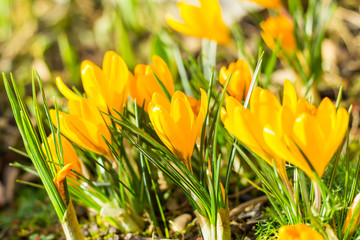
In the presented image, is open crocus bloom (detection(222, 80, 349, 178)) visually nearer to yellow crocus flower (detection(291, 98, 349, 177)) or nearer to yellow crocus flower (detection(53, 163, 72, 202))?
yellow crocus flower (detection(291, 98, 349, 177))

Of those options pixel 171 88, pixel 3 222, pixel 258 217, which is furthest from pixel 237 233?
pixel 3 222

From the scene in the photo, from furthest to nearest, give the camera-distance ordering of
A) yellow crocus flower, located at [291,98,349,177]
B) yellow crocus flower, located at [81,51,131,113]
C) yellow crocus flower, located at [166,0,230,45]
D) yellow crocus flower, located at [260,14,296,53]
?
yellow crocus flower, located at [260,14,296,53], yellow crocus flower, located at [166,0,230,45], yellow crocus flower, located at [81,51,131,113], yellow crocus flower, located at [291,98,349,177]

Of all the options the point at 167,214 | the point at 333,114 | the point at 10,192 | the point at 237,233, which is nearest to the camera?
the point at 333,114

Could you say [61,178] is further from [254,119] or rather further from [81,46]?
[81,46]

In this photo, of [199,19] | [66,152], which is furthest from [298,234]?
[199,19]

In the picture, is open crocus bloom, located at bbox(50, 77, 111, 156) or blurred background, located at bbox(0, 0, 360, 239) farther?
blurred background, located at bbox(0, 0, 360, 239)

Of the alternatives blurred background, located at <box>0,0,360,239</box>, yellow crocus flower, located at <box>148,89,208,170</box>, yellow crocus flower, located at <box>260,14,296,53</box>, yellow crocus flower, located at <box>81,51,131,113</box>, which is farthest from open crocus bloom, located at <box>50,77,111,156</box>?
yellow crocus flower, located at <box>260,14,296,53</box>

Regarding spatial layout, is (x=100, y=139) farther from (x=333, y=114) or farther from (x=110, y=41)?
(x=110, y=41)
